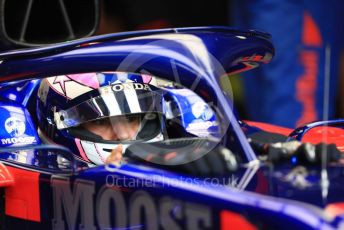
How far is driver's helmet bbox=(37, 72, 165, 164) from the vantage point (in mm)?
2695

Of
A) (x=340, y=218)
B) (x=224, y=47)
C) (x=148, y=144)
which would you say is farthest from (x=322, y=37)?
(x=340, y=218)

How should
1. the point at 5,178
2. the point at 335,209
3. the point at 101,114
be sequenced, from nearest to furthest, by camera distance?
the point at 335,209, the point at 5,178, the point at 101,114

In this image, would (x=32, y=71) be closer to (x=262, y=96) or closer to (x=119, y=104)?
(x=119, y=104)

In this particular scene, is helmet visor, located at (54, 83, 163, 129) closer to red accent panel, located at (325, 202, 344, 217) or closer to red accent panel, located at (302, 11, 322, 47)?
red accent panel, located at (325, 202, 344, 217)

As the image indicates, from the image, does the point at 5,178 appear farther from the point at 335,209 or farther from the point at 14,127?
the point at 335,209

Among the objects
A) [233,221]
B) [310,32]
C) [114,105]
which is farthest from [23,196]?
[310,32]

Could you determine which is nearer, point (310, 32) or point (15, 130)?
point (15, 130)

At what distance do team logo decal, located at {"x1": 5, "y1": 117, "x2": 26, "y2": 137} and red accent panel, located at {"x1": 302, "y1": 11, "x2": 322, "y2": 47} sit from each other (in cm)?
187

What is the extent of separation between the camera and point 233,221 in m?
1.94

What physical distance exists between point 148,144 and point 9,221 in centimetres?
55

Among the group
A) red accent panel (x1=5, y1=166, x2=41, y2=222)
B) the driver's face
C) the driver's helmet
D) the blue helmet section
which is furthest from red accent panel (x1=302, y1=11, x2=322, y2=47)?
red accent panel (x1=5, y1=166, x2=41, y2=222)

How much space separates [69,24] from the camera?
346cm

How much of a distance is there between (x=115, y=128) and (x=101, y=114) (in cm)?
8

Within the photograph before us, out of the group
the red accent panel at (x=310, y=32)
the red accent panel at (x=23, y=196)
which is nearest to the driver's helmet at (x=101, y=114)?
the red accent panel at (x=23, y=196)
